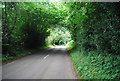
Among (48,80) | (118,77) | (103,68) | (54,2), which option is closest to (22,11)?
(54,2)

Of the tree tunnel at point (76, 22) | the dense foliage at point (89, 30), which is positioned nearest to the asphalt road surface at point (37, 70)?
the dense foliage at point (89, 30)

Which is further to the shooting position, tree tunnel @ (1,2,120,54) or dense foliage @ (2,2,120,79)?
tree tunnel @ (1,2,120,54)

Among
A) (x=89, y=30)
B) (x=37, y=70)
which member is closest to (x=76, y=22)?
(x=89, y=30)

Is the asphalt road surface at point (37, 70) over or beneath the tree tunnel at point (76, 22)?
beneath

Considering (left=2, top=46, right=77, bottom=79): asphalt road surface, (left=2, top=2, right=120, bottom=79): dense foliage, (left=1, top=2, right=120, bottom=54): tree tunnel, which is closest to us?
(left=2, top=2, right=120, bottom=79): dense foliage

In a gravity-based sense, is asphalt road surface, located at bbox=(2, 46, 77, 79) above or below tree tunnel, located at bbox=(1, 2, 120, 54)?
below

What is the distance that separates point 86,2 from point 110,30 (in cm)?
234

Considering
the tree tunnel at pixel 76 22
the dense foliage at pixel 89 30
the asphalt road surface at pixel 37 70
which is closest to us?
the dense foliage at pixel 89 30

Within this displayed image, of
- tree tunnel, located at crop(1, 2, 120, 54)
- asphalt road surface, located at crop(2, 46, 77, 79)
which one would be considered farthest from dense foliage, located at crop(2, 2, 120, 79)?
asphalt road surface, located at crop(2, 46, 77, 79)

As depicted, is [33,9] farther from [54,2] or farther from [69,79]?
[69,79]

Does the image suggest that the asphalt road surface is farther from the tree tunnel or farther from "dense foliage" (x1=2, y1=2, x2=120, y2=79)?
the tree tunnel

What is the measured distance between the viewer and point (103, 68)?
522cm

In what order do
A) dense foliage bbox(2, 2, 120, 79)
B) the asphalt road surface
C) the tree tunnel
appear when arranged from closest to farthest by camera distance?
dense foliage bbox(2, 2, 120, 79) < the tree tunnel < the asphalt road surface

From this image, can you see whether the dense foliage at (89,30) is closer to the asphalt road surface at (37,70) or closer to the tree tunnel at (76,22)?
the tree tunnel at (76,22)
